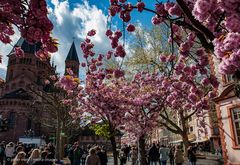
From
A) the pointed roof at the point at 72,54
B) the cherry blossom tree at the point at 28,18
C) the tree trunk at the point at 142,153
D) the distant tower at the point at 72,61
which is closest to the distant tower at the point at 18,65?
the distant tower at the point at 72,61

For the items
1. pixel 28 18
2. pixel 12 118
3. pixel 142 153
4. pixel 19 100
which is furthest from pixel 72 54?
pixel 28 18

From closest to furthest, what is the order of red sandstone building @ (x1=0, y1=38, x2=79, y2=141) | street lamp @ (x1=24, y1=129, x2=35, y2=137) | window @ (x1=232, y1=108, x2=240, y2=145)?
window @ (x1=232, y1=108, x2=240, y2=145) < street lamp @ (x1=24, y1=129, x2=35, y2=137) < red sandstone building @ (x1=0, y1=38, x2=79, y2=141)

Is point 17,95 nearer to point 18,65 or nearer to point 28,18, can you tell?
point 18,65

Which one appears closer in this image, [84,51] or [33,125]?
[84,51]

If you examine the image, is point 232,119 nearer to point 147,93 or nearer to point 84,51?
A: point 147,93

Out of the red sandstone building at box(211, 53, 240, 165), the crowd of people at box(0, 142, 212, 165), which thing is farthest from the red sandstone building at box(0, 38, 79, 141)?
the red sandstone building at box(211, 53, 240, 165)

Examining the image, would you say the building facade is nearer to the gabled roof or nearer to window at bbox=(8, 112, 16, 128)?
the gabled roof

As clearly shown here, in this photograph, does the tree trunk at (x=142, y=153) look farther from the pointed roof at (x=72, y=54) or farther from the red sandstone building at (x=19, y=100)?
the pointed roof at (x=72, y=54)

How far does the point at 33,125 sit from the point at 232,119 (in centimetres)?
5669

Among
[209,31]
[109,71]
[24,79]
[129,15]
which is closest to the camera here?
[209,31]

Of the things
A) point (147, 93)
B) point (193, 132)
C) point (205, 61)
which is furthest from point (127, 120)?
point (193, 132)

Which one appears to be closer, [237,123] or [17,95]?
[237,123]

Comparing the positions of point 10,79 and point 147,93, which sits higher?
point 10,79

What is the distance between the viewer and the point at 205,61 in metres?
8.02
